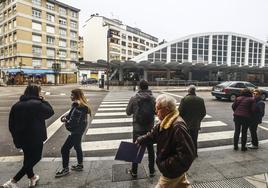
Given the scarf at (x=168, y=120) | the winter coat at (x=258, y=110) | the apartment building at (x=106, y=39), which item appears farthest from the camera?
the apartment building at (x=106, y=39)

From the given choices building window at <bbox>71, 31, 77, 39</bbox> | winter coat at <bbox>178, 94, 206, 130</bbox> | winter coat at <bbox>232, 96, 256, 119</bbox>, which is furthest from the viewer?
building window at <bbox>71, 31, 77, 39</bbox>

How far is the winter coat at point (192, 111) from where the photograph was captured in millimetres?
4986

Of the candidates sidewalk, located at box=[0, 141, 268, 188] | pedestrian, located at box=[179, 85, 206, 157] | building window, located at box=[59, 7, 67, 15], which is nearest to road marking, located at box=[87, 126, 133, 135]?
sidewalk, located at box=[0, 141, 268, 188]

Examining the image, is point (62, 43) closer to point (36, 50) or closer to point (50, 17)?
point (50, 17)

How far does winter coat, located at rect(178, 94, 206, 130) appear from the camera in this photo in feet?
16.4

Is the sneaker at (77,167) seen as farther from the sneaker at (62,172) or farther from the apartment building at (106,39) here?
the apartment building at (106,39)

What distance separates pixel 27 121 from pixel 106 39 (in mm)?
67199

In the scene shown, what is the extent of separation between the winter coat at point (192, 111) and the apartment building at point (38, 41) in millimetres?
45502

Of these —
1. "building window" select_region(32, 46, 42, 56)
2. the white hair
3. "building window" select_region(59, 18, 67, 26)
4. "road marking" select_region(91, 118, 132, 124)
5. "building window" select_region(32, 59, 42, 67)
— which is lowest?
"road marking" select_region(91, 118, 132, 124)

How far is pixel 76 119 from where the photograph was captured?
405 centimetres

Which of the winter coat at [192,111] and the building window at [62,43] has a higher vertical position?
the building window at [62,43]

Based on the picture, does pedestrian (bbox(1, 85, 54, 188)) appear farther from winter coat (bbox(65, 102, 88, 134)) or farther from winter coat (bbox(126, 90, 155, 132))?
winter coat (bbox(126, 90, 155, 132))

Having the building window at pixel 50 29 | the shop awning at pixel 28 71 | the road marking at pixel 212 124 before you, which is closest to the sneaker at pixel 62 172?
the road marking at pixel 212 124

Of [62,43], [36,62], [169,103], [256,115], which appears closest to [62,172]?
[169,103]
